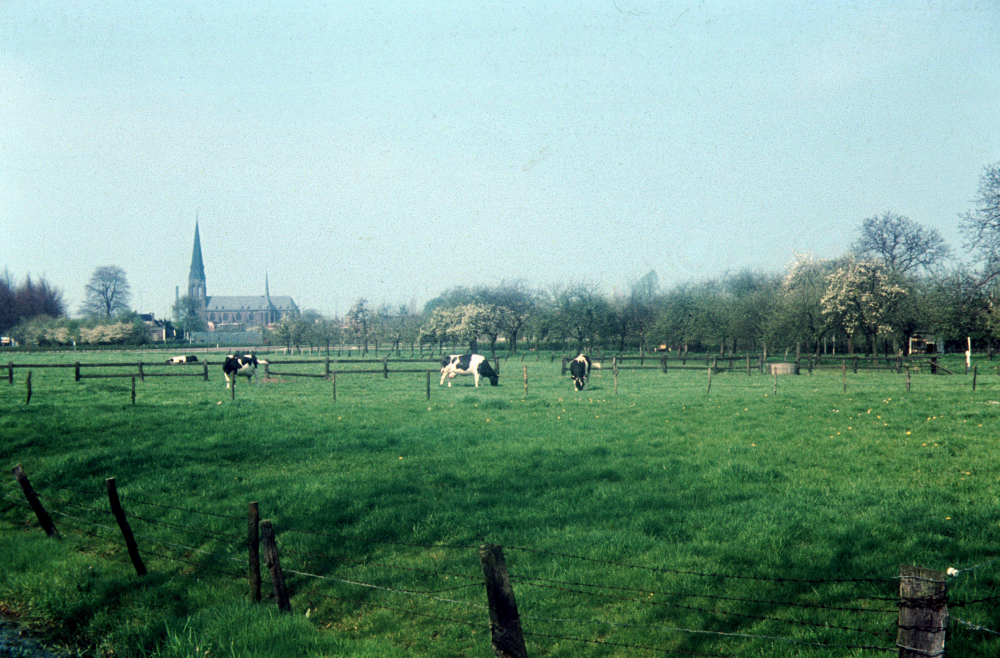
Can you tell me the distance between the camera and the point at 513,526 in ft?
28.7

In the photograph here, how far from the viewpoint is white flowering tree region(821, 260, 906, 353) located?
55750mm

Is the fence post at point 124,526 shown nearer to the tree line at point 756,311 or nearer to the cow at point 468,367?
the cow at point 468,367

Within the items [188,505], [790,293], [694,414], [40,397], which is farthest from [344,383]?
[790,293]

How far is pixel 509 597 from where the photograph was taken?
13.7 feet

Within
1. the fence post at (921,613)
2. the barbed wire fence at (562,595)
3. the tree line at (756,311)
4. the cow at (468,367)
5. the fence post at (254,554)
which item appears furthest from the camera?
the tree line at (756,311)

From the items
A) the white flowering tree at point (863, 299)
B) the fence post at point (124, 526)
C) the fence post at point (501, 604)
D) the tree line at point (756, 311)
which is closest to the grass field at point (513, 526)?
the fence post at point (124, 526)

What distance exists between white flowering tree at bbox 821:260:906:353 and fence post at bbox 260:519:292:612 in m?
58.7

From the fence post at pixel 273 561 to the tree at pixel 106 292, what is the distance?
418 ft

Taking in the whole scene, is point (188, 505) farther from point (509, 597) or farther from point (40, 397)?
point (40, 397)

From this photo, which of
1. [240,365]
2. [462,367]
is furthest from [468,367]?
[240,365]

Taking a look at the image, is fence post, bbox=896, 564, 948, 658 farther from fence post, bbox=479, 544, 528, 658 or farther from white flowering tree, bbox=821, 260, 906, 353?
white flowering tree, bbox=821, 260, 906, 353

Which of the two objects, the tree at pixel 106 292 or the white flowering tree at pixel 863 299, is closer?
the white flowering tree at pixel 863 299

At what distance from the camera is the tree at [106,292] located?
117 m

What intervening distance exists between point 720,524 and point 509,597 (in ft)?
17.2
